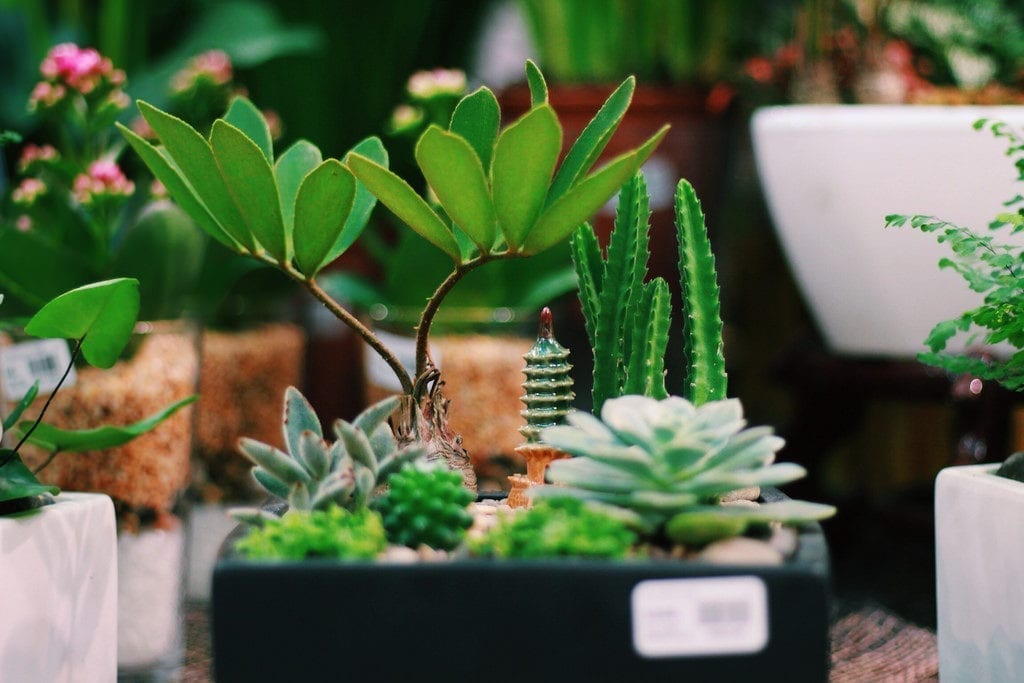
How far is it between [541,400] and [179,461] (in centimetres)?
40

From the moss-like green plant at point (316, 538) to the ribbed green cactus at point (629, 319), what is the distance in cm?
17

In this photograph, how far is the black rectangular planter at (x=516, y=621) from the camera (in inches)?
17.5

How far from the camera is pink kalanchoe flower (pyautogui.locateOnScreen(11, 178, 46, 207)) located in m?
0.85

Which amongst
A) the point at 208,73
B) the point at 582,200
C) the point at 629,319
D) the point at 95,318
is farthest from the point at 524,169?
the point at 208,73

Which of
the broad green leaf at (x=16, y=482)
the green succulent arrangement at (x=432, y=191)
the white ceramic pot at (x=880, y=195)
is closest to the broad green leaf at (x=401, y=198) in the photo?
the green succulent arrangement at (x=432, y=191)

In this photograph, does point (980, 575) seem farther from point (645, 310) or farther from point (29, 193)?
point (29, 193)

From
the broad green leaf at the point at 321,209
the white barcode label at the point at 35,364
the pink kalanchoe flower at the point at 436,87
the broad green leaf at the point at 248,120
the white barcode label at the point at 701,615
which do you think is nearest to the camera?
the white barcode label at the point at 701,615

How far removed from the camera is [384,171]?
508 mm

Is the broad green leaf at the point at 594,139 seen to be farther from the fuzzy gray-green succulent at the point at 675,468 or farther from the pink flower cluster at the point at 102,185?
the pink flower cluster at the point at 102,185

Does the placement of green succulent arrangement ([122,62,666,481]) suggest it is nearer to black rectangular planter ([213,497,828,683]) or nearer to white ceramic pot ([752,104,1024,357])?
black rectangular planter ([213,497,828,683])

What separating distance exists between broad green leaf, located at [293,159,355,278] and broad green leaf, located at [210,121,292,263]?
12mm

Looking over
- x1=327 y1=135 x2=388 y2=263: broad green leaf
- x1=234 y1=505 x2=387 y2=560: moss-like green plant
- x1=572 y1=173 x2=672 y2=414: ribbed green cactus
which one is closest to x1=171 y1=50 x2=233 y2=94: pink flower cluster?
x1=327 y1=135 x2=388 y2=263: broad green leaf

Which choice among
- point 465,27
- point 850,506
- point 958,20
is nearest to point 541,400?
point 850,506

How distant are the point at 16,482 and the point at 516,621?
0.28 metres
